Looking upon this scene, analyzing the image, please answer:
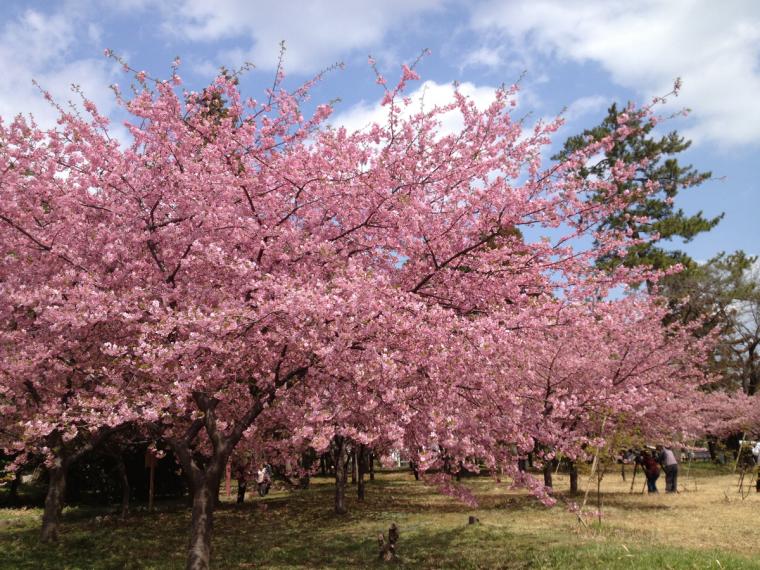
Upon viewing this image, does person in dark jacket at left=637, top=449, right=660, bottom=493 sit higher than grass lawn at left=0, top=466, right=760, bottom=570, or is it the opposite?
person in dark jacket at left=637, top=449, right=660, bottom=493

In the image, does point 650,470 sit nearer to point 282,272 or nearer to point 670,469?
point 670,469

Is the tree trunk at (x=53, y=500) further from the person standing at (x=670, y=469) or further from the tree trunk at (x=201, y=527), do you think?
the person standing at (x=670, y=469)

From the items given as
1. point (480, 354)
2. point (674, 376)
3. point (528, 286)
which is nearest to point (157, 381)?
point (480, 354)

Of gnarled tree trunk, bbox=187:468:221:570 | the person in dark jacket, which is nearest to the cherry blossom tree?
gnarled tree trunk, bbox=187:468:221:570

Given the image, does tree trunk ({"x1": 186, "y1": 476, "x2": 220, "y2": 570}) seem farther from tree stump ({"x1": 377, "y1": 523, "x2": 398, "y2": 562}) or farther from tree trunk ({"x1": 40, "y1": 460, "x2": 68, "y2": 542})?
tree trunk ({"x1": 40, "y1": 460, "x2": 68, "y2": 542})

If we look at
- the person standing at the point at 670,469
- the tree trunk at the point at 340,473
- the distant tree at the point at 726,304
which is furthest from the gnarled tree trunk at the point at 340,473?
the distant tree at the point at 726,304

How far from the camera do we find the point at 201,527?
29.1 ft

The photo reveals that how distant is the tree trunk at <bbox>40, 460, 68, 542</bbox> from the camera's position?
13.0m

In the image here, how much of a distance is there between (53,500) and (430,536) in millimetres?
8323

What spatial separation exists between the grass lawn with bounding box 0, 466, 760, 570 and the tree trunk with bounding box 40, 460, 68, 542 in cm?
31

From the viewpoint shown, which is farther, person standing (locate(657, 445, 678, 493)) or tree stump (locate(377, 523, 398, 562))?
person standing (locate(657, 445, 678, 493))

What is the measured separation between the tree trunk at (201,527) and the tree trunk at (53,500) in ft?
18.8

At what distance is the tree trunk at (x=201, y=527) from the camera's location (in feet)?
28.2

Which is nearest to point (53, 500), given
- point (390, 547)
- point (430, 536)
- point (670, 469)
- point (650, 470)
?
point (390, 547)
